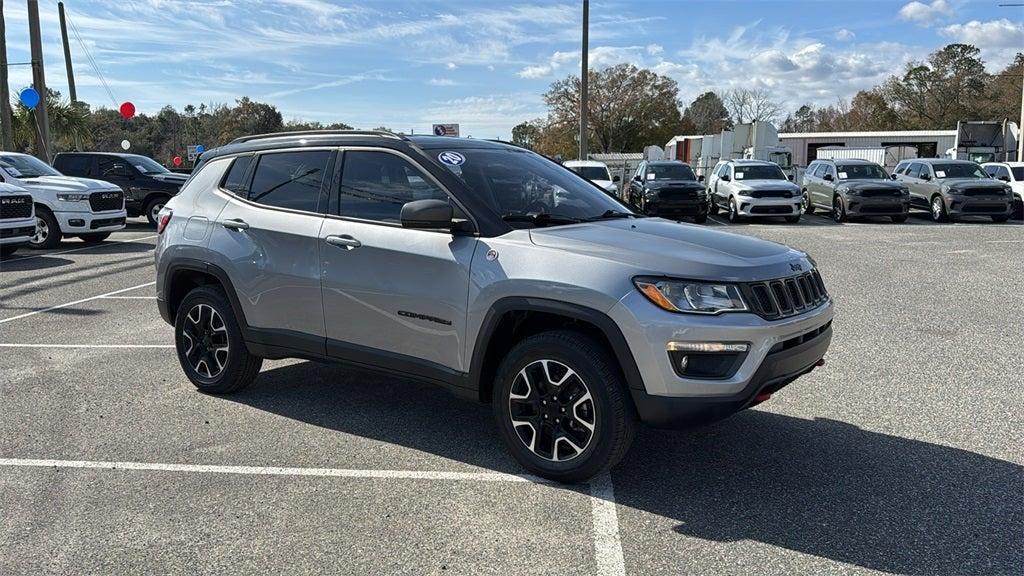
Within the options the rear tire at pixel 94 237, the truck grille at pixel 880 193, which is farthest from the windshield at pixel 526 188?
the truck grille at pixel 880 193

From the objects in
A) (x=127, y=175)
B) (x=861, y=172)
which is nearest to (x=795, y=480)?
(x=127, y=175)

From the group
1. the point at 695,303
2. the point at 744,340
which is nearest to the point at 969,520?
the point at 744,340

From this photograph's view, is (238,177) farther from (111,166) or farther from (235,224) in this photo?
(111,166)

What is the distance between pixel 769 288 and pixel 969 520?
4.46 feet

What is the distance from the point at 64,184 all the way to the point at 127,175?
4.29 metres

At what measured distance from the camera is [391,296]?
4570 mm

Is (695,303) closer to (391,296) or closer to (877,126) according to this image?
(391,296)

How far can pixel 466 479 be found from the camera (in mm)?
4254

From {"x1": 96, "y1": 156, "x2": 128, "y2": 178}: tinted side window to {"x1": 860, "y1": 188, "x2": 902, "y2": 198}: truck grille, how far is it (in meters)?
18.5

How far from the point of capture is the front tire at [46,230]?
15.5m

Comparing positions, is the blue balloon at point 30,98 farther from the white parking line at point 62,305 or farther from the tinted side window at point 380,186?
the tinted side window at point 380,186

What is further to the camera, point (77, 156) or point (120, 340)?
point (77, 156)

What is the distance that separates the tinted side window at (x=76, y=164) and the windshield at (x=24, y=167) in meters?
3.06

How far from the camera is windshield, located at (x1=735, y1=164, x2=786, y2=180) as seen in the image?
22.3m
